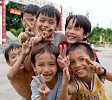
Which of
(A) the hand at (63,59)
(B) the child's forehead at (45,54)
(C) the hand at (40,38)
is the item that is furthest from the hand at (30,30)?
(A) the hand at (63,59)

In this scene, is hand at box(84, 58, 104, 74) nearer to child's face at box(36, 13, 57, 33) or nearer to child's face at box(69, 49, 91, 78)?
child's face at box(69, 49, 91, 78)

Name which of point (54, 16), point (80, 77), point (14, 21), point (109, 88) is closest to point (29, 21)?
point (54, 16)

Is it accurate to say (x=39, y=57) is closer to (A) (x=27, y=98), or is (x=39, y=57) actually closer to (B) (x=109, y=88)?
(A) (x=27, y=98)

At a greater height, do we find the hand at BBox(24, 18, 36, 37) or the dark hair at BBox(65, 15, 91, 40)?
the dark hair at BBox(65, 15, 91, 40)

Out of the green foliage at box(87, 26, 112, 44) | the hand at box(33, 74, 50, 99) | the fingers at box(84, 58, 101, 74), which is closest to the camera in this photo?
the hand at box(33, 74, 50, 99)

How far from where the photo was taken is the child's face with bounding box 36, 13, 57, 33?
7.22 feet

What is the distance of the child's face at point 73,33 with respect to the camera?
86.2 inches

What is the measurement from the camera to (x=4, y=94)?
566cm

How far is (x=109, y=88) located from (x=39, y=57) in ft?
14.5

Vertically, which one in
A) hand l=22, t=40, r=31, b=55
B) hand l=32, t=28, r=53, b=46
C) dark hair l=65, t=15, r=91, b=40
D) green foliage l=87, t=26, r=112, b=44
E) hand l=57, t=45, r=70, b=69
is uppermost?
dark hair l=65, t=15, r=91, b=40

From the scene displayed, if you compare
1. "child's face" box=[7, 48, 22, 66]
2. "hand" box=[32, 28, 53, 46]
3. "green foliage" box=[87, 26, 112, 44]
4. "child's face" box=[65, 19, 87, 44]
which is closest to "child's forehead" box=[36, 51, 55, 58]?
"hand" box=[32, 28, 53, 46]

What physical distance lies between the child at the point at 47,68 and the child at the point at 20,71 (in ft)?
0.29

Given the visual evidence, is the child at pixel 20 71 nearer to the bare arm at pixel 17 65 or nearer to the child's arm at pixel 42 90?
the bare arm at pixel 17 65

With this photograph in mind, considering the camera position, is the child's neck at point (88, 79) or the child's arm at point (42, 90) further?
the child's neck at point (88, 79)
